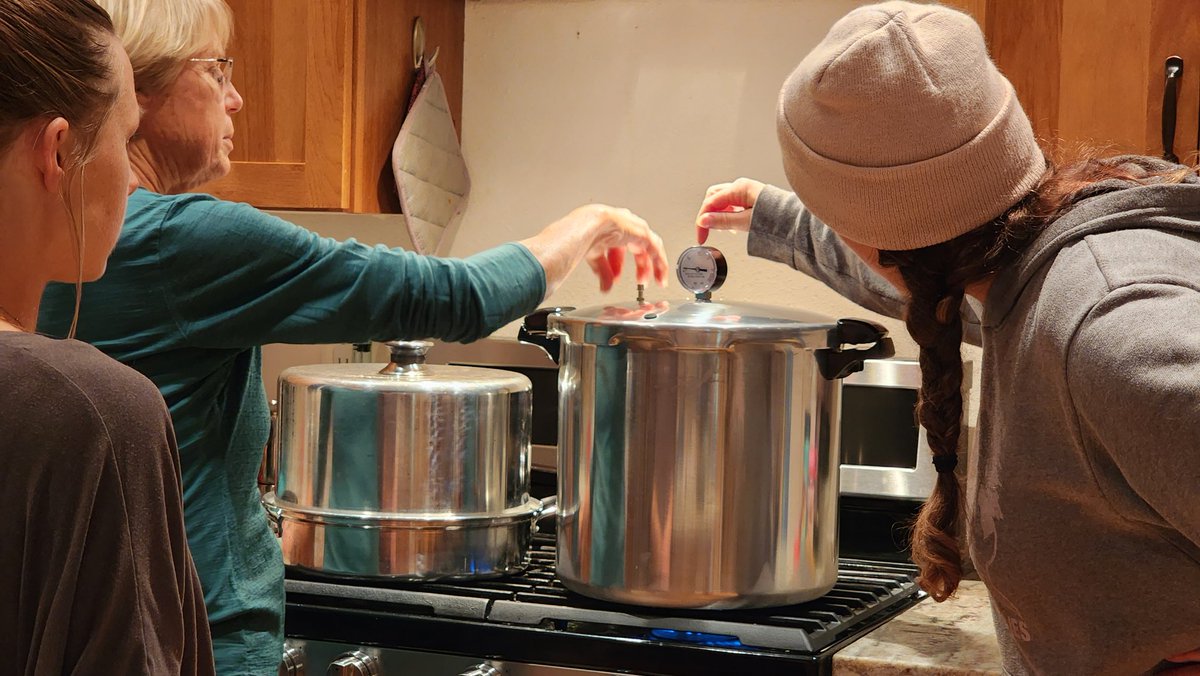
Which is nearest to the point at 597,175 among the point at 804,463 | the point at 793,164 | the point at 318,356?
the point at 318,356

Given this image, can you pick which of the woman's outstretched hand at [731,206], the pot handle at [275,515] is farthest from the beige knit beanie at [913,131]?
the pot handle at [275,515]

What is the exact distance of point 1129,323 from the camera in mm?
708

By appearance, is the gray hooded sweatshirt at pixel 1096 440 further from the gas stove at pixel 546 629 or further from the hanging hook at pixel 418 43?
the hanging hook at pixel 418 43

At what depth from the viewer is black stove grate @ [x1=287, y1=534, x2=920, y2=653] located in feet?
4.02

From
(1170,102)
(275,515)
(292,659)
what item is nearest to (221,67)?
(275,515)

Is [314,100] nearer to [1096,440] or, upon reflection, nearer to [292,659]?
[292,659]

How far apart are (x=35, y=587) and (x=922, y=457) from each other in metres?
1.23

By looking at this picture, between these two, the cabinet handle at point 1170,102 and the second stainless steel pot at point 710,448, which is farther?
the cabinet handle at point 1170,102

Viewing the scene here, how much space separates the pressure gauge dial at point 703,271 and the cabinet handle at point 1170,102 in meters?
0.52

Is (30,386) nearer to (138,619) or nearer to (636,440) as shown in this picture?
(138,619)

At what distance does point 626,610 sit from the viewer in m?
1.30

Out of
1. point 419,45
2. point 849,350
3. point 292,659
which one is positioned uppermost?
point 419,45

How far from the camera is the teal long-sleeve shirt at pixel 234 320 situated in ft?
3.49

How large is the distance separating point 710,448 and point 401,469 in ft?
1.16
